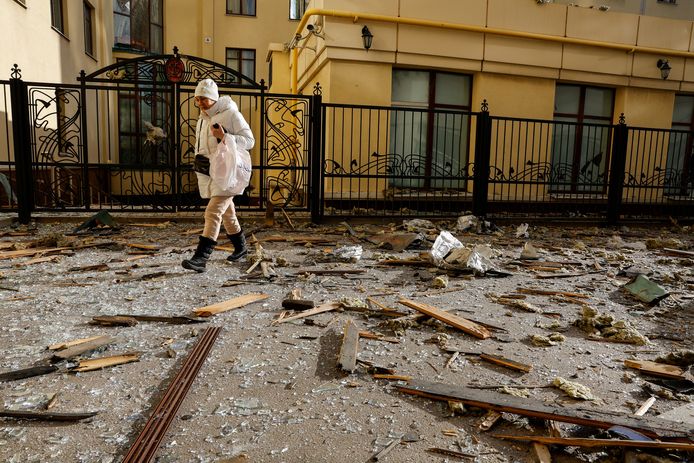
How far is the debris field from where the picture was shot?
241 centimetres

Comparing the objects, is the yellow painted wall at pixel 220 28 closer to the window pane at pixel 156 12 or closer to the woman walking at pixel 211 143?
the window pane at pixel 156 12

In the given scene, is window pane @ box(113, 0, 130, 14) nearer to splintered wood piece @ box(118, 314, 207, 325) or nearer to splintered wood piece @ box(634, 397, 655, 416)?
splintered wood piece @ box(118, 314, 207, 325)

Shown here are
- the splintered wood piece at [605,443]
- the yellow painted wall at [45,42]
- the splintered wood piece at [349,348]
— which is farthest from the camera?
the yellow painted wall at [45,42]

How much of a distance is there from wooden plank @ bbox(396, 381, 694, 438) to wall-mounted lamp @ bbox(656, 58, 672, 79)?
13.6 meters

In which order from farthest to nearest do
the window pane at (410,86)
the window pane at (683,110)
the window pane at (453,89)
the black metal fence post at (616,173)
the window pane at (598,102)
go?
the window pane at (683,110)
the window pane at (598,102)
the window pane at (453,89)
the window pane at (410,86)
the black metal fence post at (616,173)

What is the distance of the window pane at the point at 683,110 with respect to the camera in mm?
14234

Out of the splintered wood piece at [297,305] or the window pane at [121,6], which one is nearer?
the splintered wood piece at [297,305]

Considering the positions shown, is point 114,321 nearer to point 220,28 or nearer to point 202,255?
point 202,255

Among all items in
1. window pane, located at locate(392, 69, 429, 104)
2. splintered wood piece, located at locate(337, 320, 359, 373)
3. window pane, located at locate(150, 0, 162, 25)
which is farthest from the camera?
window pane, located at locate(150, 0, 162, 25)

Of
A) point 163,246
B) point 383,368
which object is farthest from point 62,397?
point 163,246

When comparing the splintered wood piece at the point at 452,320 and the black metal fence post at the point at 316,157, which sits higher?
the black metal fence post at the point at 316,157

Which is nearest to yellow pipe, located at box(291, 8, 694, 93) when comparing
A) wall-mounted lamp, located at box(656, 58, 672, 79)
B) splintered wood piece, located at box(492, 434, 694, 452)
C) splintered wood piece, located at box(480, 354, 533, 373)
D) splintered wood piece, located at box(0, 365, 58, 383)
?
wall-mounted lamp, located at box(656, 58, 672, 79)

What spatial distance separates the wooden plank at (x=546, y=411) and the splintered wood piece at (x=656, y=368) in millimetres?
837

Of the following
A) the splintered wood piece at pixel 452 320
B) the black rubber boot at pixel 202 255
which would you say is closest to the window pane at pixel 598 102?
the splintered wood piece at pixel 452 320
